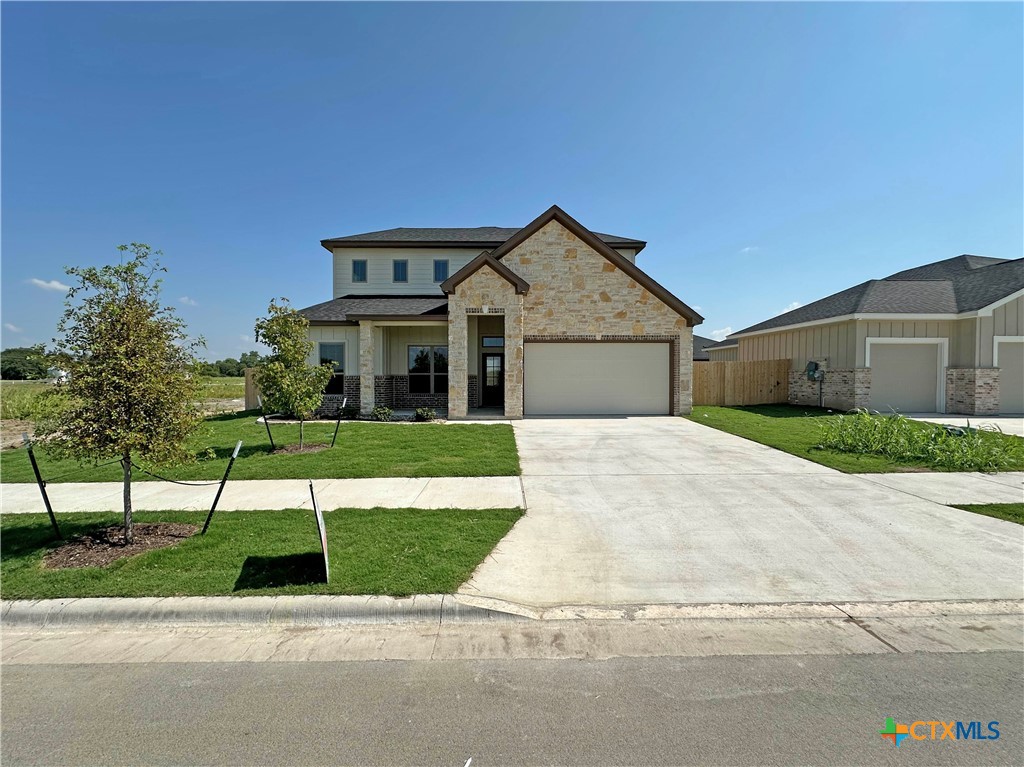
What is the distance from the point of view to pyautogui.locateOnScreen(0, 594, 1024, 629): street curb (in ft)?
12.7

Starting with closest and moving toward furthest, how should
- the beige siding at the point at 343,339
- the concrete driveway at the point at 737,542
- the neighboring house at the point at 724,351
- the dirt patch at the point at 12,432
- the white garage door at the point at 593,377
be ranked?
the concrete driveway at the point at 737,542 < the dirt patch at the point at 12,432 < the white garage door at the point at 593,377 < the beige siding at the point at 343,339 < the neighboring house at the point at 724,351

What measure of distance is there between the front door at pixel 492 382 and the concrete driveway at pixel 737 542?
10.7 meters

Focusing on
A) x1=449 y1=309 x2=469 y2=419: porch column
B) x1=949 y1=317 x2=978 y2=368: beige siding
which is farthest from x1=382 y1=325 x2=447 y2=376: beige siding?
x1=949 y1=317 x2=978 y2=368: beige siding

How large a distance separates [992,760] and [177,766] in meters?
4.39

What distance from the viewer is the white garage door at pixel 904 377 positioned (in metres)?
17.6

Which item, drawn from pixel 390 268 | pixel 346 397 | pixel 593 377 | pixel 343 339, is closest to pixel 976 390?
pixel 593 377

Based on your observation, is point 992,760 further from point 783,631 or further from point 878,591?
point 878,591

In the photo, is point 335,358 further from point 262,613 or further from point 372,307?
point 262,613

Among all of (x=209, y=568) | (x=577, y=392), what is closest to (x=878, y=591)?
(x=209, y=568)

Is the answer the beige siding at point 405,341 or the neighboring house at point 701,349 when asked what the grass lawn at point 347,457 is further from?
the neighboring house at point 701,349

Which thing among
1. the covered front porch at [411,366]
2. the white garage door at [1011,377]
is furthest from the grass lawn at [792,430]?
the covered front porch at [411,366]

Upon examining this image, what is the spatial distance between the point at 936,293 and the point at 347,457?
23424 mm

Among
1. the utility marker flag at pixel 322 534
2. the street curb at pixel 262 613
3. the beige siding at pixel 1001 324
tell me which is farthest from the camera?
the beige siding at pixel 1001 324

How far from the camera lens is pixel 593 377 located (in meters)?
17.3
